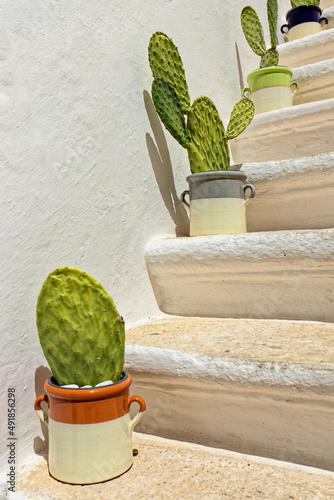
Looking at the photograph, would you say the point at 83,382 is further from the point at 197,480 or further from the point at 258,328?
the point at 258,328

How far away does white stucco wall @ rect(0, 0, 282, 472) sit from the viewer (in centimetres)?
67

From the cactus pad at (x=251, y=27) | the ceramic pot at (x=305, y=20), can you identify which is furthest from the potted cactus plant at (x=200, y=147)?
the ceramic pot at (x=305, y=20)

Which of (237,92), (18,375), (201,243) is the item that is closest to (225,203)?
(201,243)

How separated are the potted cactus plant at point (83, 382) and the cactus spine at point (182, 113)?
0.53 m

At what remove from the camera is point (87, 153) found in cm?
83

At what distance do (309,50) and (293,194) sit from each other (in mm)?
854

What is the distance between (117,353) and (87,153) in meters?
0.41

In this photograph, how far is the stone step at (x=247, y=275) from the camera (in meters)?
0.78

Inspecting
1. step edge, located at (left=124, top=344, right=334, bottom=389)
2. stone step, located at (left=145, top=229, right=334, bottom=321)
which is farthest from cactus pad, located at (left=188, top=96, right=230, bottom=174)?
step edge, located at (left=124, top=344, right=334, bottom=389)

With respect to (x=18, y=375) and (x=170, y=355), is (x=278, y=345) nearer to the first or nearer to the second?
(x=170, y=355)

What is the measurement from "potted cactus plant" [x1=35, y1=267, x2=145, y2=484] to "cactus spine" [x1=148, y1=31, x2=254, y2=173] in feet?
1.72

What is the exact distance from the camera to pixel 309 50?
1576mm

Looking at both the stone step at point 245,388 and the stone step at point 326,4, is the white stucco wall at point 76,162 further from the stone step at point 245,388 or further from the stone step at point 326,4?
the stone step at point 326,4

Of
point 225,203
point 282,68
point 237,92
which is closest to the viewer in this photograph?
point 225,203
